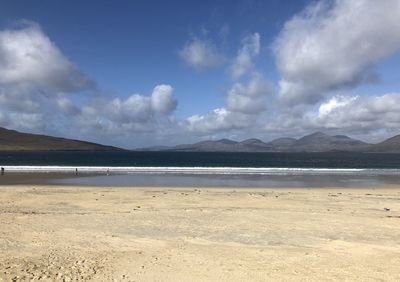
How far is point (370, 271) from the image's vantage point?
952cm

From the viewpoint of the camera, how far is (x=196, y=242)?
486 inches

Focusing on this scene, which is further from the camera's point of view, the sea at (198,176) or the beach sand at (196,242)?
the sea at (198,176)

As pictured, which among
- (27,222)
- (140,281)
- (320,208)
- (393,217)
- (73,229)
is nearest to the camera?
(140,281)

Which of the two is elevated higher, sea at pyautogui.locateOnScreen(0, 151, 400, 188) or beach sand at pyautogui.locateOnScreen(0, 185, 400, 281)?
sea at pyautogui.locateOnScreen(0, 151, 400, 188)

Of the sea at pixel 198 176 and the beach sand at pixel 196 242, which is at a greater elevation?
the sea at pixel 198 176

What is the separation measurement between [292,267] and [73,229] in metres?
7.65

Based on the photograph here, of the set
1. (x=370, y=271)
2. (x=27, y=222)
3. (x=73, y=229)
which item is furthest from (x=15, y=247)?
(x=370, y=271)

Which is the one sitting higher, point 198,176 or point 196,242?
point 198,176

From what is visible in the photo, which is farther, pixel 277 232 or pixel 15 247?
pixel 277 232

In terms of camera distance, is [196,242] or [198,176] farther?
[198,176]

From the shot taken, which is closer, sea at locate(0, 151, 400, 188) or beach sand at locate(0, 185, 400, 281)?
beach sand at locate(0, 185, 400, 281)

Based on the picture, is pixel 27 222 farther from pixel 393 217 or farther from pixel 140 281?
pixel 393 217

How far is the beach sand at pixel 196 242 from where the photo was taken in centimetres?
925

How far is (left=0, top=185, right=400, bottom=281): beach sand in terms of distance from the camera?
9250 millimetres
